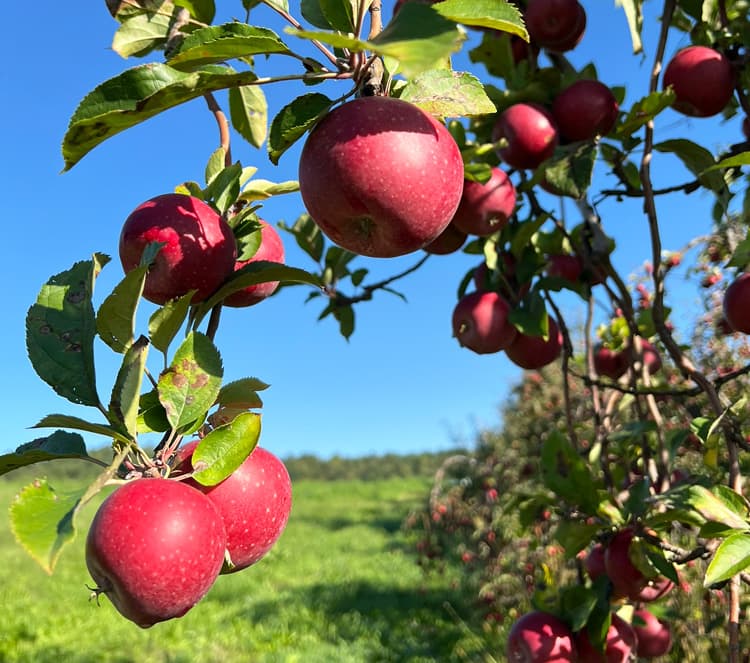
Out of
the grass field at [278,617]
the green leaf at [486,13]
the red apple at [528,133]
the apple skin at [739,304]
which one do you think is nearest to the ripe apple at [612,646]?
the apple skin at [739,304]

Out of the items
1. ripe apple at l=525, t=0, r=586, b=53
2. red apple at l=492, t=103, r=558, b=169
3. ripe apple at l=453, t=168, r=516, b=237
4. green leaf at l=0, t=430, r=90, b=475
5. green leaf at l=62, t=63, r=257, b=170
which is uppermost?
ripe apple at l=525, t=0, r=586, b=53

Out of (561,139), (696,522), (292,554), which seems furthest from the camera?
(292,554)

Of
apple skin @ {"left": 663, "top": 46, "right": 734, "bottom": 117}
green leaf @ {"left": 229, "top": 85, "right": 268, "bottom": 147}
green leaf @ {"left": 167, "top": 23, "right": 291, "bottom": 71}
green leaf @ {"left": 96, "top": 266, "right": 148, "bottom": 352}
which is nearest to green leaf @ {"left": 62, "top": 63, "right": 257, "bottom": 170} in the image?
green leaf @ {"left": 167, "top": 23, "right": 291, "bottom": 71}

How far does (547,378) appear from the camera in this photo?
7.08m

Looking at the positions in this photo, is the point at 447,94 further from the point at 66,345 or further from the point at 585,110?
the point at 585,110

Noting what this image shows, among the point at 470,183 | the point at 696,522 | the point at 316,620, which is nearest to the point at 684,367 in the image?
the point at 696,522

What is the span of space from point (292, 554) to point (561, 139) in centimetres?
922

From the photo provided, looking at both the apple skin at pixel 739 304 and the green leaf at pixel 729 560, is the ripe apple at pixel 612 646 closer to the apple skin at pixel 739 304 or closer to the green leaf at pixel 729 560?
the green leaf at pixel 729 560

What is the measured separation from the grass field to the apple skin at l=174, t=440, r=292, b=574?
302cm

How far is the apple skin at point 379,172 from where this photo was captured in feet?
2.04

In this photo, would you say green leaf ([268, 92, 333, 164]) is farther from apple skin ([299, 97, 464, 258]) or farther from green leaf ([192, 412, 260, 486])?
green leaf ([192, 412, 260, 486])

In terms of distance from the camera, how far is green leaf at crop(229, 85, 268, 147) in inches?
43.2

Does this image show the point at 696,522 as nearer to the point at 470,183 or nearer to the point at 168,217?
the point at 470,183

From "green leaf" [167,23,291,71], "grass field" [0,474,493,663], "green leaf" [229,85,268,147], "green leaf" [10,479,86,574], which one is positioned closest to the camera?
"green leaf" [10,479,86,574]
